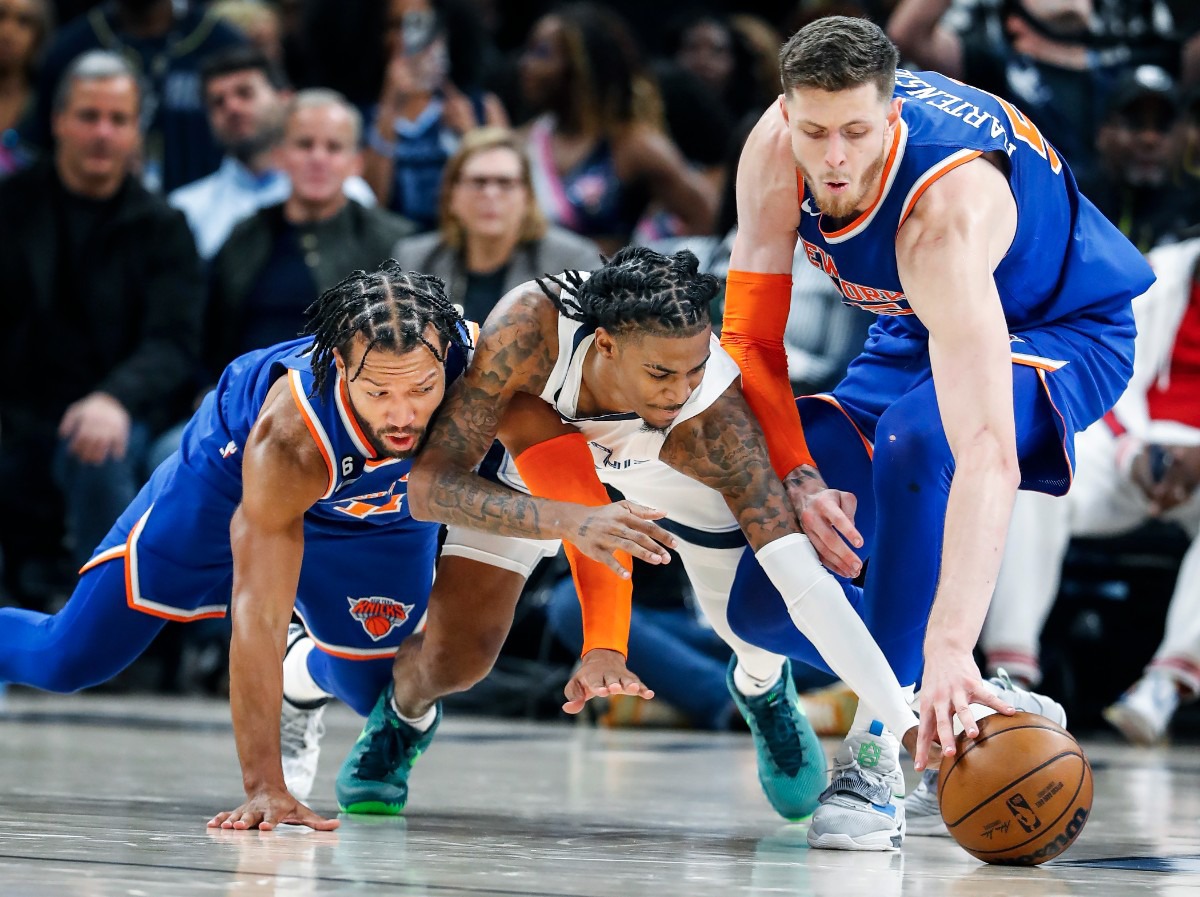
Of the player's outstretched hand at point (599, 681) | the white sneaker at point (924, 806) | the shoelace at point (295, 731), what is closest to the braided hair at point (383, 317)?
the player's outstretched hand at point (599, 681)

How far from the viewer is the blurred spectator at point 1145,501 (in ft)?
18.5

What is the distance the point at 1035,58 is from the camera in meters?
6.82

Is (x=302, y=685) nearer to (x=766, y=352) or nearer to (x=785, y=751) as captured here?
(x=785, y=751)

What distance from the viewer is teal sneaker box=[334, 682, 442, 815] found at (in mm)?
3650

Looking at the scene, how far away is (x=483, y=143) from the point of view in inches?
257

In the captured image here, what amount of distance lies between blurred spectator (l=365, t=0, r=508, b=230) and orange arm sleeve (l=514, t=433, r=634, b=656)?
432 cm

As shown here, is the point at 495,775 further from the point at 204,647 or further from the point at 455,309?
the point at 204,647

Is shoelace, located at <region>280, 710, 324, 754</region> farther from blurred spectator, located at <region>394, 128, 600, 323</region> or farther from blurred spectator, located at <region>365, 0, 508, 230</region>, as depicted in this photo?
blurred spectator, located at <region>365, 0, 508, 230</region>

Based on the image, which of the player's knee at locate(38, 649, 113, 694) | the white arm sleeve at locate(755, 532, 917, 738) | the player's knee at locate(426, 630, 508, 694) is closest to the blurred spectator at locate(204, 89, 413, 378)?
the player's knee at locate(38, 649, 113, 694)

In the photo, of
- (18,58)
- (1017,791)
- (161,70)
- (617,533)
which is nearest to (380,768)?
(617,533)

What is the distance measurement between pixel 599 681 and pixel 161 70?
5.69 metres

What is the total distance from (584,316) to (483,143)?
10.6 feet

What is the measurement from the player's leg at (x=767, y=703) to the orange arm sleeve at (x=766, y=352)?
0.38m

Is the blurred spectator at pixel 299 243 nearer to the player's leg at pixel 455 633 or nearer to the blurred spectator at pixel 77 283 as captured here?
the blurred spectator at pixel 77 283
